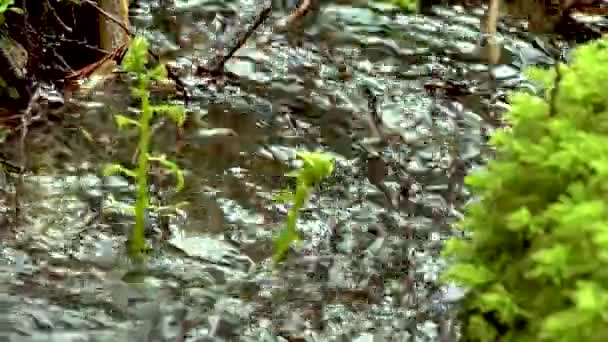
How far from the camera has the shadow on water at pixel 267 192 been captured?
2.48 metres

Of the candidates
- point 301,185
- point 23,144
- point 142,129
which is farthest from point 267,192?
point 23,144

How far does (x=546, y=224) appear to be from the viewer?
1.88 meters

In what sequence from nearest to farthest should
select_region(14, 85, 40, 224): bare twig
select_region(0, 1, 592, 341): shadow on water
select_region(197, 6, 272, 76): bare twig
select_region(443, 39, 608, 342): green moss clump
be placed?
select_region(443, 39, 608, 342): green moss clump
select_region(0, 1, 592, 341): shadow on water
select_region(14, 85, 40, 224): bare twig
select_region(197, 6, 272, 76): bare twig

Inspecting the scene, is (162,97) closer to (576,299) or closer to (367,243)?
(367,243)

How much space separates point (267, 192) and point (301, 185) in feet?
1.60

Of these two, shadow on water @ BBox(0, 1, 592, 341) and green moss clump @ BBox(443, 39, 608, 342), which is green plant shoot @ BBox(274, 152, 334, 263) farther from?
green moss clump @ BBox(443, 39, 608, 342)

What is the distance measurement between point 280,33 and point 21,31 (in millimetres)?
1352

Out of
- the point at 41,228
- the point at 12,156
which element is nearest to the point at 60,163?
the point at 12,156

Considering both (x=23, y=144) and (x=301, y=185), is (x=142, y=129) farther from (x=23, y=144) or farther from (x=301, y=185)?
(x=23, y=144)

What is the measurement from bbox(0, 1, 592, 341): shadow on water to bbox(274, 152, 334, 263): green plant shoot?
6cm

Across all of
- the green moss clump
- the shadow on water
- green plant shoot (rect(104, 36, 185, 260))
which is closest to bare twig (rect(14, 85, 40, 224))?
the shadow on water

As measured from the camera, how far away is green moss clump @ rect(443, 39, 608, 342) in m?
1.68

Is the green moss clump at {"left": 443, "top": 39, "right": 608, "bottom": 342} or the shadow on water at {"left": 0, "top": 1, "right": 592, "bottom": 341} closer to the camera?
the green moss clump at {"left": 443, "top": 39, "right": 608, "bottom": 342}

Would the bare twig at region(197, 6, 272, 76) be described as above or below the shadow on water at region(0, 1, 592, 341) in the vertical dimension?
above
